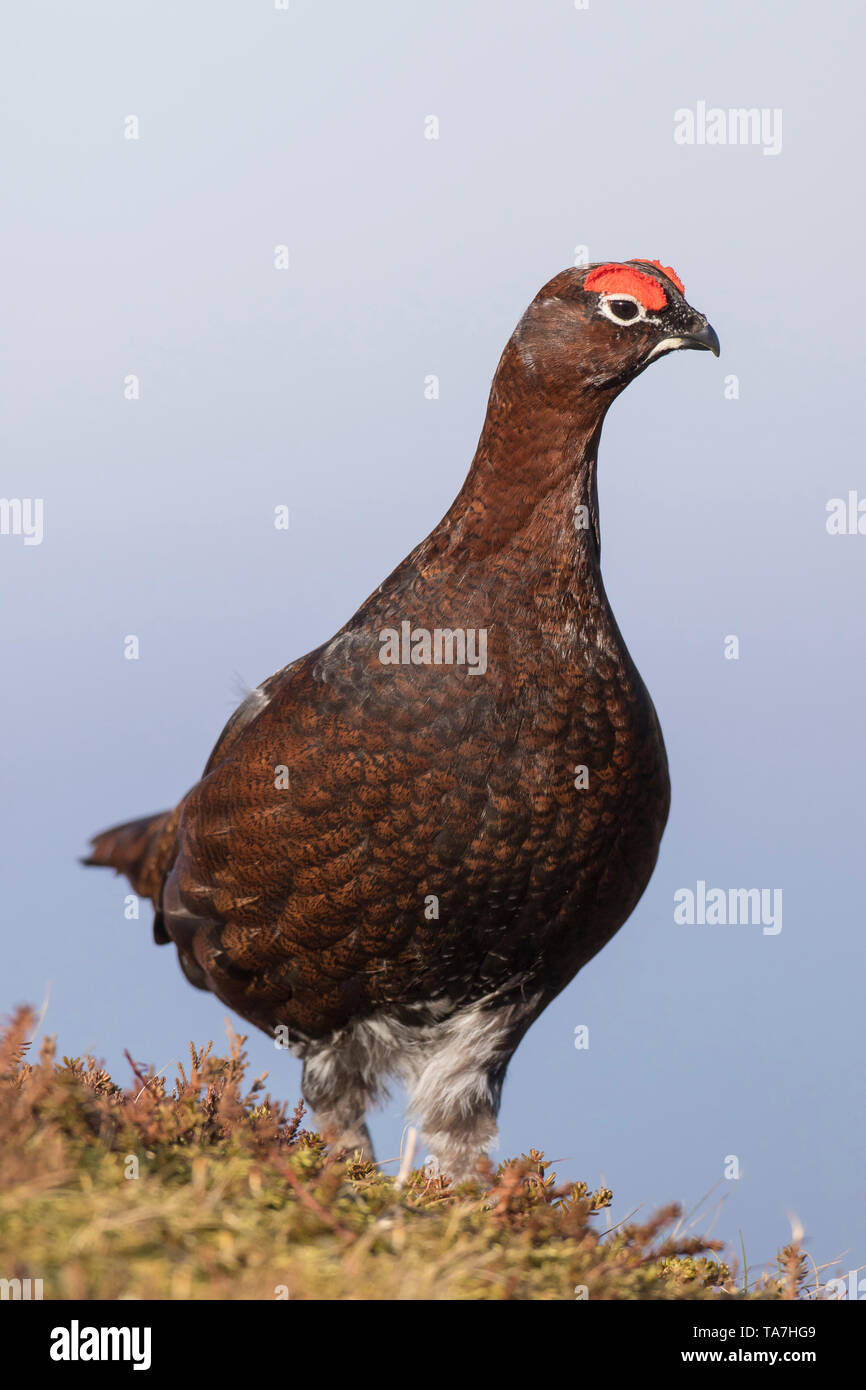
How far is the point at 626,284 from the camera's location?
4.49m

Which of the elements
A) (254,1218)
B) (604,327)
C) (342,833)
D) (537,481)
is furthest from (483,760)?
(254,1218)

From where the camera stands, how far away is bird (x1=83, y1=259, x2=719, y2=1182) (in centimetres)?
435

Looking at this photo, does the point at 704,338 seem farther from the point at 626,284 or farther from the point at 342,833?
the point at 342,833

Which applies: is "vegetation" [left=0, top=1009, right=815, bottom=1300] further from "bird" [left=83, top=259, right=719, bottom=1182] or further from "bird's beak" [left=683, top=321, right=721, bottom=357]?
"bird's beak" [left=683, top=321, right=721, bottom=357]

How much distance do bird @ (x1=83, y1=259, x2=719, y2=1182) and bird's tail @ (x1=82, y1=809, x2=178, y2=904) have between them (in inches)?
46.5

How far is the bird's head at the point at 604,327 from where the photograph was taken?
176 inches

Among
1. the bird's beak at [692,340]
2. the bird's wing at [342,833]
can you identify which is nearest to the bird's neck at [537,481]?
the bird's beak at [692,340]

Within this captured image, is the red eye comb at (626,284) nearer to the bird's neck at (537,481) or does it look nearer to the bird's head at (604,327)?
the bird's head at (604,327)

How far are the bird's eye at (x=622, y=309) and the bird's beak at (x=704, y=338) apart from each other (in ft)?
0.63

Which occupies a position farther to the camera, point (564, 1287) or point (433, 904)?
point (433, 904)

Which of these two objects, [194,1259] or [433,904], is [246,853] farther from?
[194,1259]

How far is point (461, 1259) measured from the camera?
292 cm

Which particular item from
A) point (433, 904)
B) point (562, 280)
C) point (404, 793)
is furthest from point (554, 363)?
point (433, 904)

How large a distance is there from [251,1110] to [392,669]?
4.84 feet
